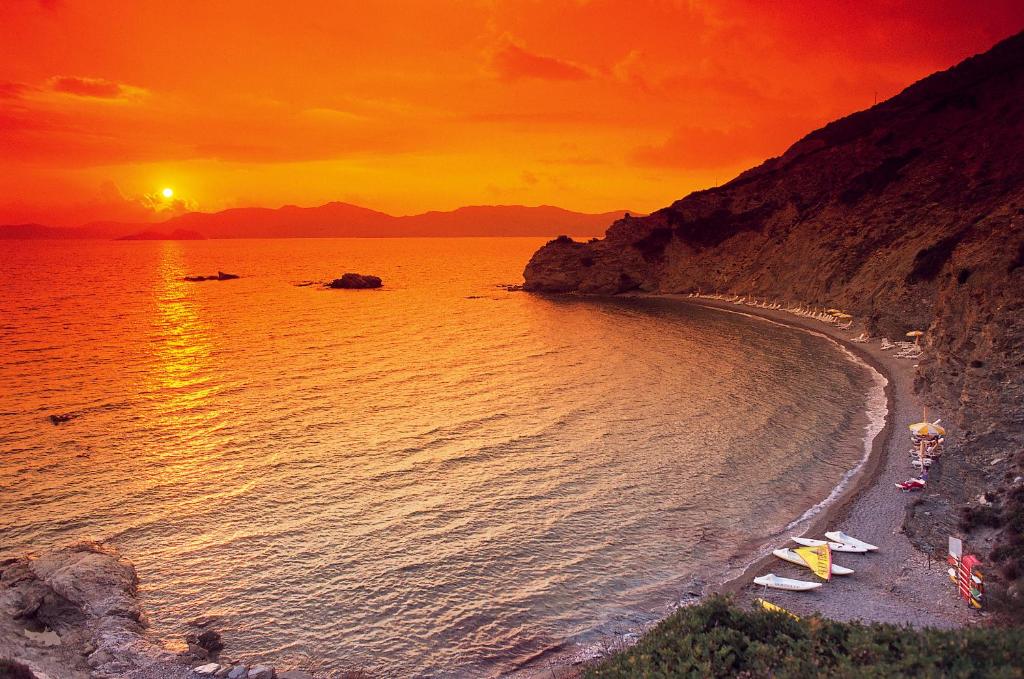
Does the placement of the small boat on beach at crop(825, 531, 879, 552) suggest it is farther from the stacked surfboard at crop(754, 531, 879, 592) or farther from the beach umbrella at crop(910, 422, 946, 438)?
the beach umbrella at crop(910, 422, 946, 438)

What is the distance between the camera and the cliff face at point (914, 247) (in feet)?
92.2

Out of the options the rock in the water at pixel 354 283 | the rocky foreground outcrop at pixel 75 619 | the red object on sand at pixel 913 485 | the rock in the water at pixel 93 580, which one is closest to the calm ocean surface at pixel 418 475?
the rock in the water at pixel 93 580

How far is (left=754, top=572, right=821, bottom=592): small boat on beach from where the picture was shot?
1886 centimetres

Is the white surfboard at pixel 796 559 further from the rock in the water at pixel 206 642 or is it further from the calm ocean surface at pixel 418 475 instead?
the rock in the water at pixel 206 642

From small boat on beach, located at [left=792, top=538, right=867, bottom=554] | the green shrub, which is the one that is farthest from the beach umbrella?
the green shrub

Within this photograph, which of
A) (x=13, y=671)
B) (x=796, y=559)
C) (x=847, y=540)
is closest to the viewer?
(x=13, y=671)

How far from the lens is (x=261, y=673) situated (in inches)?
613

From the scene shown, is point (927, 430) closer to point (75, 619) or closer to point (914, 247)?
point (75, 619)

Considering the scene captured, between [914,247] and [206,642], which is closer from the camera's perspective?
[206,642]

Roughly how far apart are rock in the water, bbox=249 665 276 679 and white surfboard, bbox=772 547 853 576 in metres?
16.2

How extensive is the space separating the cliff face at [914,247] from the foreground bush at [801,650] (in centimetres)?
880

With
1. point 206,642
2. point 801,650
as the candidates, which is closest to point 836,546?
point 801,650

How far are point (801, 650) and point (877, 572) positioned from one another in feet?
36.6

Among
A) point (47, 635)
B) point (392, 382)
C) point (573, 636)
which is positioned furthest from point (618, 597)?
point (392, 382)
